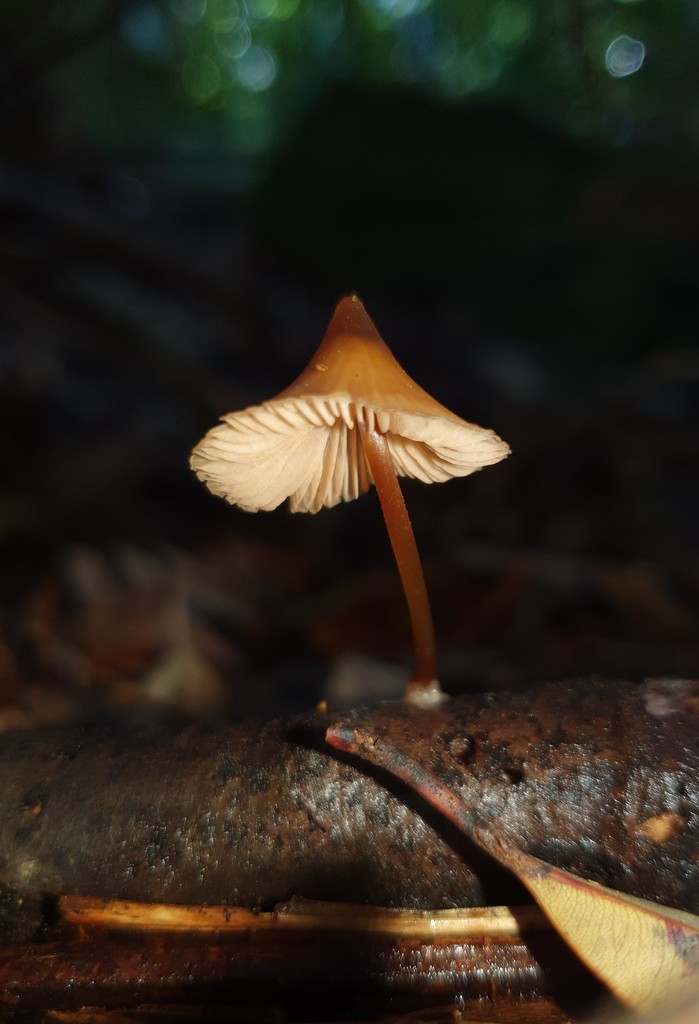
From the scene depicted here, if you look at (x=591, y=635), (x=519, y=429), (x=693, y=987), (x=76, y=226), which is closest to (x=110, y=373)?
(x=76, y=226)

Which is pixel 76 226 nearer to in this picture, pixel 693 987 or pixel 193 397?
pixel 193 397

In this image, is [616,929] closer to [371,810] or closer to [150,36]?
[371,810]

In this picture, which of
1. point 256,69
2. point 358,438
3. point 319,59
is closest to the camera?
point 358,438

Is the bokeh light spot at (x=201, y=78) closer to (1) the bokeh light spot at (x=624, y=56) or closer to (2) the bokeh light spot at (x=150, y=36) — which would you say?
(2) the bokeh light spot at (x=150, y=36)

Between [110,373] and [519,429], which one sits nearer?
[519,429]

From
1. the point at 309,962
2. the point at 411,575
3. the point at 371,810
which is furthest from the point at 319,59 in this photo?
the point at 309,962
